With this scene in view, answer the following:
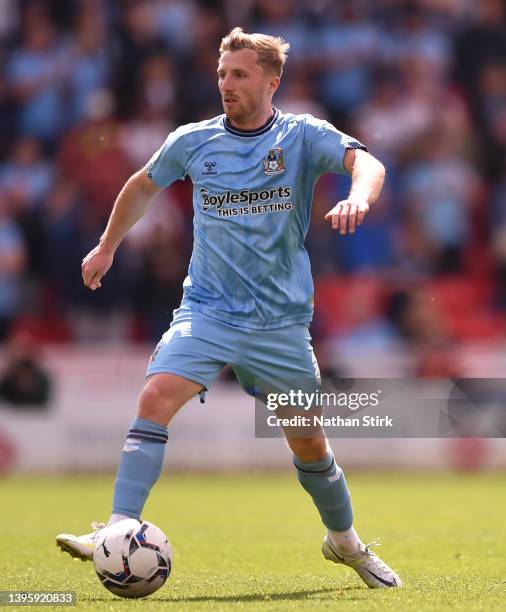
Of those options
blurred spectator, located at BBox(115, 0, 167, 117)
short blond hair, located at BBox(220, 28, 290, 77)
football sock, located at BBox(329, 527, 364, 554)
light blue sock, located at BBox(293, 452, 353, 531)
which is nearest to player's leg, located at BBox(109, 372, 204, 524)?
light blue sock, located at BBox(293, 452, 353, 531)

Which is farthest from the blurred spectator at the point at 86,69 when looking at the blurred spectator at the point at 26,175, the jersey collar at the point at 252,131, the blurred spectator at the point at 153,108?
the jersey collar at the point at 252,131

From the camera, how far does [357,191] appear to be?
576 centimetres

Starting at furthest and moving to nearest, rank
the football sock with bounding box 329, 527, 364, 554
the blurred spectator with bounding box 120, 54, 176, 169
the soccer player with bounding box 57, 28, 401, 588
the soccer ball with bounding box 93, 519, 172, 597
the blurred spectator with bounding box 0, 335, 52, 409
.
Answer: the blurred spectator with bounding box 120, 54, 176, 169, the blurred spectator with bounding box 0, 335, 52, 409, the football sock with bounding box 329, 527, 364, 554, the soccer player with bounding box 57, 28, 401, 588, the soccer ball with bounding box 93, 519, 172, 597

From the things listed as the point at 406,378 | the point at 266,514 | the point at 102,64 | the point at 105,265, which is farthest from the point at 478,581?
the point at 102,64

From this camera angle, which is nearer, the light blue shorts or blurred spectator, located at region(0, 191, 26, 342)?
the light blue shorts

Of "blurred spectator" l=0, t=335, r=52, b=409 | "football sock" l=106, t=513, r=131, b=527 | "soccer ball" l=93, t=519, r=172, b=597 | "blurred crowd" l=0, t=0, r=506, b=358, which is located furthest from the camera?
"blurred crowd" l=0, t=0, r=506, b=358

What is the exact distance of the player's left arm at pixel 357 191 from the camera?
5.45 meters

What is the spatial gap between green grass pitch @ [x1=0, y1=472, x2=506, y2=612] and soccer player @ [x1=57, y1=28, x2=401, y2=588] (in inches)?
18.8

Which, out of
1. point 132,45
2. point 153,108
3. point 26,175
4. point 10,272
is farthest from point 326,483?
point 132,45

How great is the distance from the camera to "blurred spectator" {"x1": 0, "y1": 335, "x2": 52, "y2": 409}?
1519 centimetres

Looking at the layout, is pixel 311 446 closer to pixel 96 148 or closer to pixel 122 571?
pixel 122 571

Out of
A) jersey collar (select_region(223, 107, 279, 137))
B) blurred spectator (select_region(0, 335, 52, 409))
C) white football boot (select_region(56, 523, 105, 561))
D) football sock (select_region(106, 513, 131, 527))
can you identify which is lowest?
blurred spectator (select_region(0, 335, 52, 409))

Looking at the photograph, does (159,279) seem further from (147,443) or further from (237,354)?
(147,443)

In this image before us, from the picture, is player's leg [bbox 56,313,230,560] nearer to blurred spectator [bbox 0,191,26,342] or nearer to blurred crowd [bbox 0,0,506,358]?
blurred crowd [bbox 0,0,506,358]
